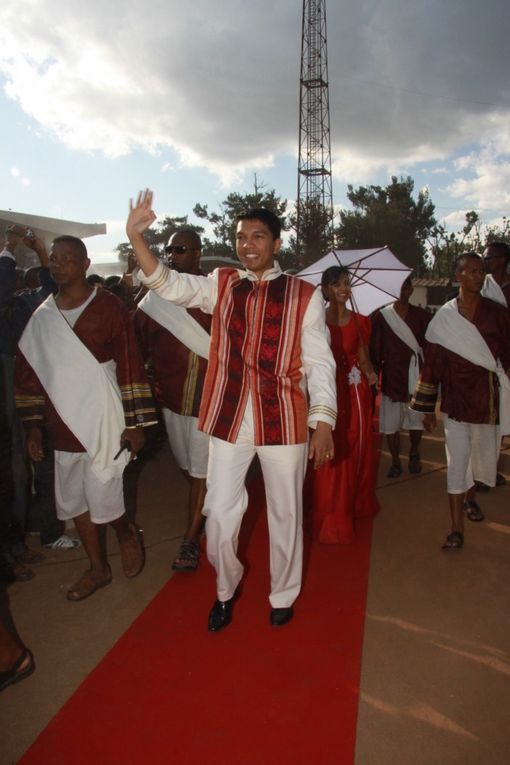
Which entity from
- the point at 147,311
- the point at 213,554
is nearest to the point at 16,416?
the point at 147,311

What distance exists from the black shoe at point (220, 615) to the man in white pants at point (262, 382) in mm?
265

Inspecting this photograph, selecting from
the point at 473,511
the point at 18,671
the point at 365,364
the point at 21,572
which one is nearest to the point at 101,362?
the point at 21,572

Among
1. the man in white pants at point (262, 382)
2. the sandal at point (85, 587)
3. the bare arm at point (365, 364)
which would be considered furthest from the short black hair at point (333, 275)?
the sandal at point (85, 587)

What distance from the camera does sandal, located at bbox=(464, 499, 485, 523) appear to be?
4.38 m

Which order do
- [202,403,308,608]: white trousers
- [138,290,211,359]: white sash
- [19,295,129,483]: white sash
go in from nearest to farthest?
[202,403,308,608]: white trousers, [19,295,129,483]: white sash, [138,290,211,359]: white sash

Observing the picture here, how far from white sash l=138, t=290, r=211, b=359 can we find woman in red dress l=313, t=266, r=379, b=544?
44.5 inches

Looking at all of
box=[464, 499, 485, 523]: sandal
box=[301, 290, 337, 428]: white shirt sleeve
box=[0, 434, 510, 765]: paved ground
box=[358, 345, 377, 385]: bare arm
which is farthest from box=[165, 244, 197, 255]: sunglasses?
box=[464, 499, 485, 523]: sandal

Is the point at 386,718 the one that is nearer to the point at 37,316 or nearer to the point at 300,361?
the point at 300,361

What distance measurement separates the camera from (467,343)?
388cm

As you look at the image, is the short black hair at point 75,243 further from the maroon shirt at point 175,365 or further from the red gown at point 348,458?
the red gown at point 348,458

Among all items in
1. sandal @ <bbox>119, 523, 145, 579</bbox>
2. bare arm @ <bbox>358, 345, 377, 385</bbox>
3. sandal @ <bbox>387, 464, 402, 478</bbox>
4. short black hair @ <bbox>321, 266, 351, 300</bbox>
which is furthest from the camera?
sandal @ <bbox>387, 464, 402, 478</bbox>

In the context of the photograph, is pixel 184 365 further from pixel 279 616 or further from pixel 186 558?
pixel 279 616

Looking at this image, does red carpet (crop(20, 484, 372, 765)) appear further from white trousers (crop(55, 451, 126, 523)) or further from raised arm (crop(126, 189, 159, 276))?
raised arm (crop(126, 189, 159, 276))

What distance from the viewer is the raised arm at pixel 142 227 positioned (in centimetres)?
248
